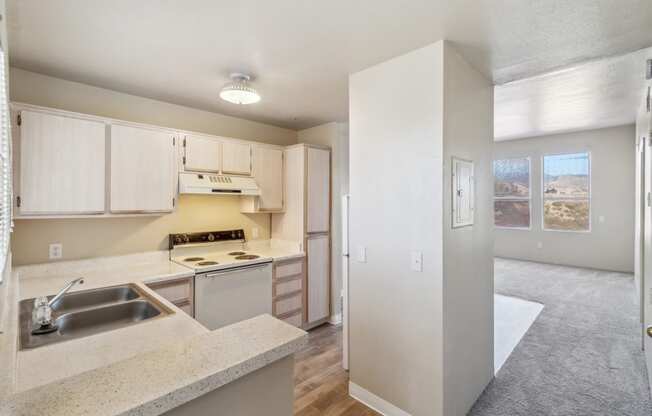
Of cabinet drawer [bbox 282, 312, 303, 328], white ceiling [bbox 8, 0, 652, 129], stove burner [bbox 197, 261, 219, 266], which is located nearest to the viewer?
white ceiling [bbox 8, 0, 652, 129]

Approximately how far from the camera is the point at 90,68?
95.4 inches

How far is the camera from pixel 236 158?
3.48 metres

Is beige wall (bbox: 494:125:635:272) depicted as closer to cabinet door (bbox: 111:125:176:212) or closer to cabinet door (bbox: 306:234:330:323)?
cabinet door (bbox: 306:234:330:323)

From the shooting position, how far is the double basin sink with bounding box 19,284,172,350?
1684 mm

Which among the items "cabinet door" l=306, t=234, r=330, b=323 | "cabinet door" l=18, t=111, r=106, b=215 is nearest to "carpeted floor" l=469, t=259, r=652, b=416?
"cabinet door" l=306, t=234, r=330, b=323

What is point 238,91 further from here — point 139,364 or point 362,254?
point 139,364

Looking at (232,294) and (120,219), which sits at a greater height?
(120,219)

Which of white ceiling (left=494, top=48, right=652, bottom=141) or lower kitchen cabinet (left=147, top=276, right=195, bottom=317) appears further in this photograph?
white ceiling (left=494, top=48, right=652, bottom=141)

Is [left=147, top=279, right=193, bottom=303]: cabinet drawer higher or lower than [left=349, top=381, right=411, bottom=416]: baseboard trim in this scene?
higher

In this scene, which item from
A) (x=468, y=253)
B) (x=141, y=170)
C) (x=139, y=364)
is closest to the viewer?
(x=139, y=364)

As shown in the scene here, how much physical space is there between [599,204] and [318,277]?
606 cm

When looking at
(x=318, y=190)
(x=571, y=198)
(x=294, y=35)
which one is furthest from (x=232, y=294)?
(x=571, y=198)

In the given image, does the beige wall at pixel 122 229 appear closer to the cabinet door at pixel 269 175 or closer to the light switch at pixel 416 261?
the cabinet door at pixel 269 175

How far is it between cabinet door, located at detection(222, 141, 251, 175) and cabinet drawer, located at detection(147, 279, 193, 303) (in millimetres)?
1267
